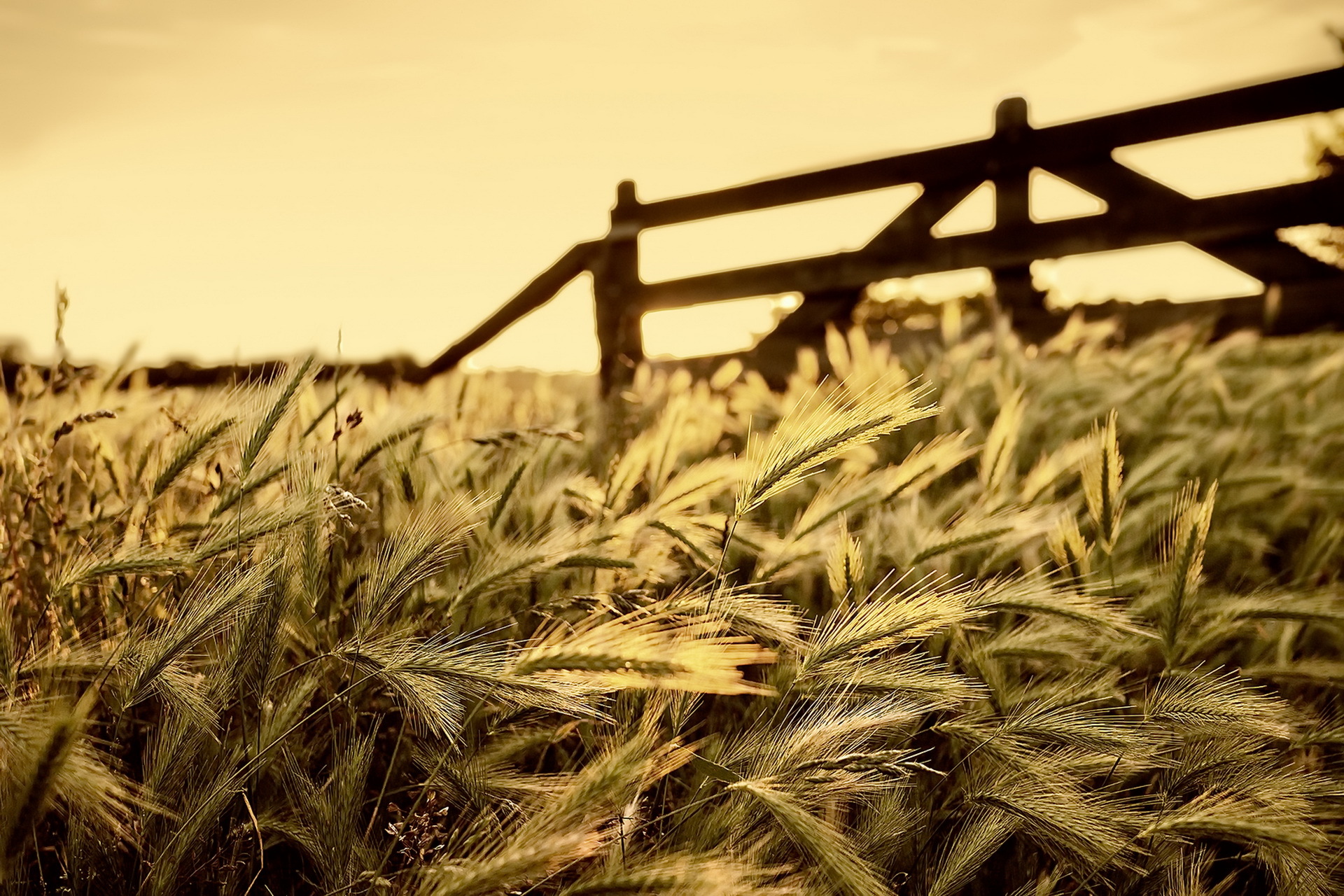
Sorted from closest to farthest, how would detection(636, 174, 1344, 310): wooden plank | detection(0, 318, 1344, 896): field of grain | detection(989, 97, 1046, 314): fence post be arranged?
1. detection(0, 318, 1344, 896): field of grain
2. detection(636, 174, 1344, 310): wooden plank
3. detection(989, 97, 1046, 314): fence post

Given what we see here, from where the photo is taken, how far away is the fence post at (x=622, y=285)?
483 cm

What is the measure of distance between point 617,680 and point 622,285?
162 inches

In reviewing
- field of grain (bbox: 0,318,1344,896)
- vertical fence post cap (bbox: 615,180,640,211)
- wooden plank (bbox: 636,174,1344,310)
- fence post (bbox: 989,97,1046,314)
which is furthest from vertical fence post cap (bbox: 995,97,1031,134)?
field of grain (bbox: 0,318,1344,896)

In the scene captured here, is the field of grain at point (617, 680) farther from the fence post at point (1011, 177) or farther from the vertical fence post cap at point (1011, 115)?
the vertical fence post cap at point (1011, 115)

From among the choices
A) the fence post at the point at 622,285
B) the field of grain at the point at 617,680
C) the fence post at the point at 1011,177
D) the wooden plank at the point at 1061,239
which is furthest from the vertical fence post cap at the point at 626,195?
the field of grain at the point at 617,680

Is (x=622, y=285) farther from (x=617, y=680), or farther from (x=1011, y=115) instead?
(x=617, y=680)

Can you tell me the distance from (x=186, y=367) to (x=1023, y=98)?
407cm

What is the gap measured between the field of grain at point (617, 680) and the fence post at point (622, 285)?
9.01ft

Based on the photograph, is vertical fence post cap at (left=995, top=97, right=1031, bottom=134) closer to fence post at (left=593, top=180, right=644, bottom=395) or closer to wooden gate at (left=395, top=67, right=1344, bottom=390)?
wooden gate at (left=395, top=67, right=1344, bottom=390)

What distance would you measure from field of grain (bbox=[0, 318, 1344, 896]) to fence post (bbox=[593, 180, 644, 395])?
2747 mm

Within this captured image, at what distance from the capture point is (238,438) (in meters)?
1.32

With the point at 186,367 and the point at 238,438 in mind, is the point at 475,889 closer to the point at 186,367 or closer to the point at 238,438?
the point at 238,438

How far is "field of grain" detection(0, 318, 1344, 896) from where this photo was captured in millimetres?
966

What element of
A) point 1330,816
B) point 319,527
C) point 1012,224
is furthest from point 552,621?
point 1012,224
